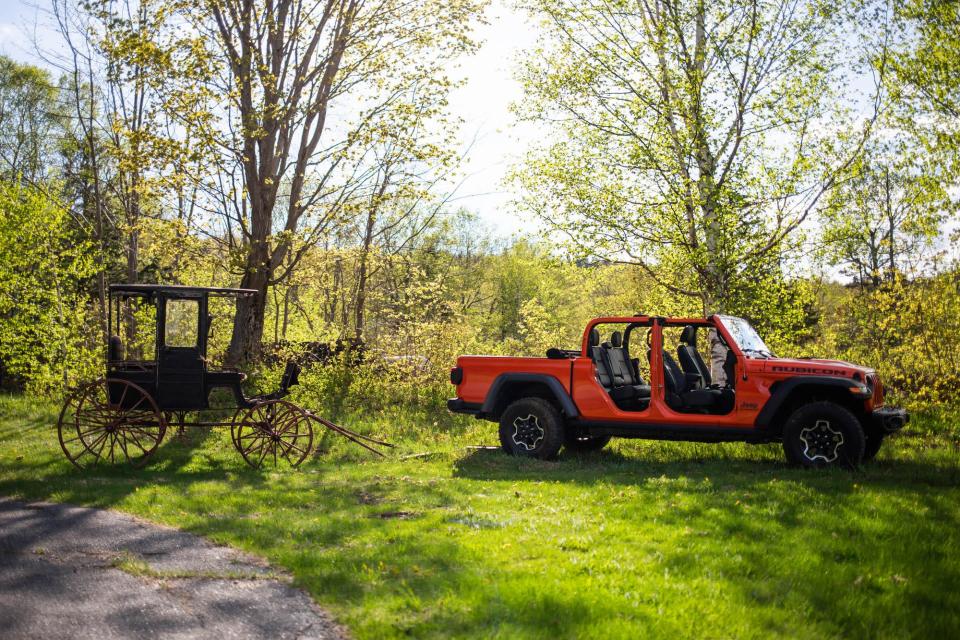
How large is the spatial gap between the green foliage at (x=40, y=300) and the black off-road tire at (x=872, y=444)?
52.0 ft

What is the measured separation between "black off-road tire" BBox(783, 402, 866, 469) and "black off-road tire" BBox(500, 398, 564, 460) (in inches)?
119

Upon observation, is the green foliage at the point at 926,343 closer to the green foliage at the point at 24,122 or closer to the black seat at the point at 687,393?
the black seat at the point at 687,393

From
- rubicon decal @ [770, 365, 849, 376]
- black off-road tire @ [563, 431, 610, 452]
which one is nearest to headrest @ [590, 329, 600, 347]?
black off-road tire @ [563, 431, 610, 452]

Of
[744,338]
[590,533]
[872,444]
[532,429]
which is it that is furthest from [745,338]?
[590,533]

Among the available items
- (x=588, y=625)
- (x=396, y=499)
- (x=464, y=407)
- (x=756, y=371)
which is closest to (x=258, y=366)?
(x=464, y=407)

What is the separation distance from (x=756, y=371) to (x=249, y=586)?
6707mm

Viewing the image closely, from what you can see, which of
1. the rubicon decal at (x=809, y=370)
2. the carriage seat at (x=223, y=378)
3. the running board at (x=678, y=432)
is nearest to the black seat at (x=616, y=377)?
the running board at (x=678, y=432)

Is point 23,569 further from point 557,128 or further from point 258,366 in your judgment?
point 557,128

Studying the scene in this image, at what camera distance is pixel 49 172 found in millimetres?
30188

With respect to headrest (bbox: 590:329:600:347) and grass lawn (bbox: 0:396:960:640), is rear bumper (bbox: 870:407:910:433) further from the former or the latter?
headrest (bbox: 590:329:600:347)

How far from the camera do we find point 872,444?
9.62 m

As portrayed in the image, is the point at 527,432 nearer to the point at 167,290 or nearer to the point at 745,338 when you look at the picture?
the point at 745,338

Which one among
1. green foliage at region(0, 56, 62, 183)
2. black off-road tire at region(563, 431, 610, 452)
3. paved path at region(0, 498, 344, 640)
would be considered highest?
green foliage at region(0, 56, 62, 183)

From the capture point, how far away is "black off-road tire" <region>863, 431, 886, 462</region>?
9.53 metres
